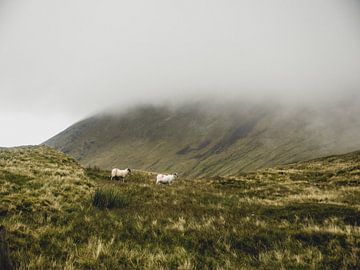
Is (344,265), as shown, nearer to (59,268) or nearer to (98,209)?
(59,268)

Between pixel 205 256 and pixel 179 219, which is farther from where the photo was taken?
pixel 179 219

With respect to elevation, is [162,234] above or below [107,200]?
below

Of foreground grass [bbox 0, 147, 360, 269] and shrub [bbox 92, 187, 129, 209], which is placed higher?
shrub [bbox 92, 187, 129, 209]

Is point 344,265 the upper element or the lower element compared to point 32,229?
lower

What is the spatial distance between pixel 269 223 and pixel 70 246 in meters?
7.07

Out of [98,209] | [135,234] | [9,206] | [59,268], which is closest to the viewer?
[59,268]

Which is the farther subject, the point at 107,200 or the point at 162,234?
the point at 107,200

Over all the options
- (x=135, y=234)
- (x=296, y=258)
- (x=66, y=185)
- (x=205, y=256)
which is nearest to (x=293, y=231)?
(x=296, y=258)

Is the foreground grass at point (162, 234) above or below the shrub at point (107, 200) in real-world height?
below

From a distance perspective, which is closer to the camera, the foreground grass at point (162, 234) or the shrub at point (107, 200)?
the foreground grass at point (162, 234)

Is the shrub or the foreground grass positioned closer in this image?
the foreground grass

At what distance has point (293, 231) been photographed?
361 inches

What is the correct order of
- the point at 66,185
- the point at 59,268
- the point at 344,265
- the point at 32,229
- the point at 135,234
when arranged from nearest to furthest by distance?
1. the point at 59,268
2. the point at 344,265
3. the point at 32,229
4. the point at 135,234
5. the point at 66,185

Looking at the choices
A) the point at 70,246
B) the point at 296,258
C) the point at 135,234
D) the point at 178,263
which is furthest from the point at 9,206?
the point at 296,258
